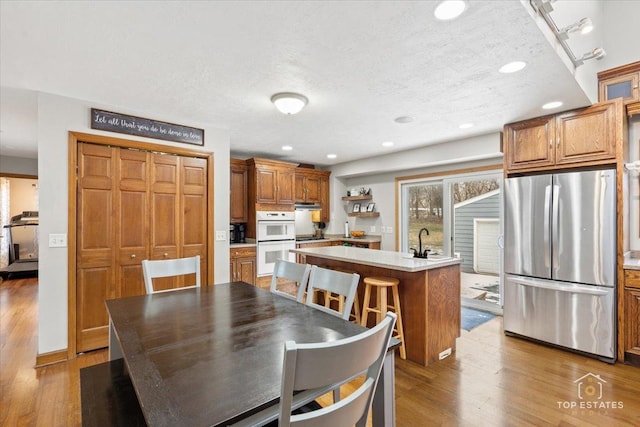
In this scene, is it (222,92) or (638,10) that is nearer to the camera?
(222,92)

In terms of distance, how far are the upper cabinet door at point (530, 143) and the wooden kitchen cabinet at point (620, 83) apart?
60 centimetres

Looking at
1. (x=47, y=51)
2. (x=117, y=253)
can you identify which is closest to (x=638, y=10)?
(x=47, y=51)

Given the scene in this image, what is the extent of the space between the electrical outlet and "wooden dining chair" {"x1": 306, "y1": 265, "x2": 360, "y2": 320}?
2375 mm

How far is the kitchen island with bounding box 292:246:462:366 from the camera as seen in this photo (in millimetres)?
2641

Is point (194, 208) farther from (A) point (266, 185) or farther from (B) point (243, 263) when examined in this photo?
(A) point (266, 185)

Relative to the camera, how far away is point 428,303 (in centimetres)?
265

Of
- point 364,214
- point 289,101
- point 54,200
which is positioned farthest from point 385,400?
point 364,214

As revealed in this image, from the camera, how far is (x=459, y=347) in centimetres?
302

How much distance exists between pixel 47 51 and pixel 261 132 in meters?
2.20

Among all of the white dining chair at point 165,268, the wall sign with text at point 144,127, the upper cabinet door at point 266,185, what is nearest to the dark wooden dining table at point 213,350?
the white dining chair at point 165,268

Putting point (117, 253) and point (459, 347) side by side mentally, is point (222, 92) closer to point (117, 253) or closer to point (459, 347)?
point (117, 253)

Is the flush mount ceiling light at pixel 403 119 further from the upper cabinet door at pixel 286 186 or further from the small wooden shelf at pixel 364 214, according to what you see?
the small wooden shelf at pixel 364 214

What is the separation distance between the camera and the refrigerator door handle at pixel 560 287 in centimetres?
275

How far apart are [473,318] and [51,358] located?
4.52m
